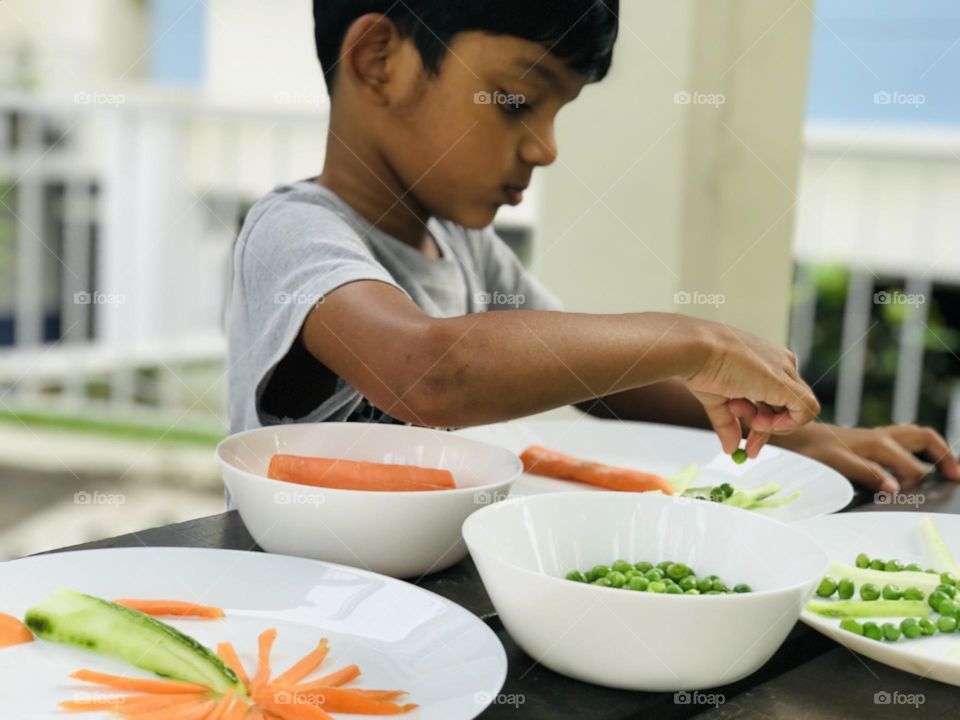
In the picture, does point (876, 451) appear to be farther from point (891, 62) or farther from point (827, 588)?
point (891, 62)

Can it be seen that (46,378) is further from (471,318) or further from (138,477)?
(471,318)

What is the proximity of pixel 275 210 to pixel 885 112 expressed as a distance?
126 inches

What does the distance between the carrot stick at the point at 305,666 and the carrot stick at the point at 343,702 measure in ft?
0.11

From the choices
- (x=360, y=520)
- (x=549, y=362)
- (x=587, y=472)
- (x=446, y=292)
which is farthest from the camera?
(x=446, y=292)

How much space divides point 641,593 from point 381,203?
0.96 metres

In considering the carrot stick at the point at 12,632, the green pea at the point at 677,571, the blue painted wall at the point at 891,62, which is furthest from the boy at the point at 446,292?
the blue painted wall at the point at 891,62

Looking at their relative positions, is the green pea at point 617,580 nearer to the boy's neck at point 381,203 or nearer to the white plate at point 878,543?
the white plate at point 878,543

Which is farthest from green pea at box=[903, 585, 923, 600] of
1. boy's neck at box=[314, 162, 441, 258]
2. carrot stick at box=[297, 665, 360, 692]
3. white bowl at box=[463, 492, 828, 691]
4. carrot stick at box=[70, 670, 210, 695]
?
boy's neck at box=[314, 162, 441, 258]

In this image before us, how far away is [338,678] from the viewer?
0.71m

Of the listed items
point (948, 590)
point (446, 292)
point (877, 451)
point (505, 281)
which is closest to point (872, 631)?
point (948, 590)

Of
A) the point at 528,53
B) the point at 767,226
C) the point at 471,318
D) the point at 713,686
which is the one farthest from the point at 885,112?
the point at 713,686

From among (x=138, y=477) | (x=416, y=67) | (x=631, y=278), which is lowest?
(x=138, y=477)

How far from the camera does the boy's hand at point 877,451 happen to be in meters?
1.33

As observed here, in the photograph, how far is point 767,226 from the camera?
7.86ft
